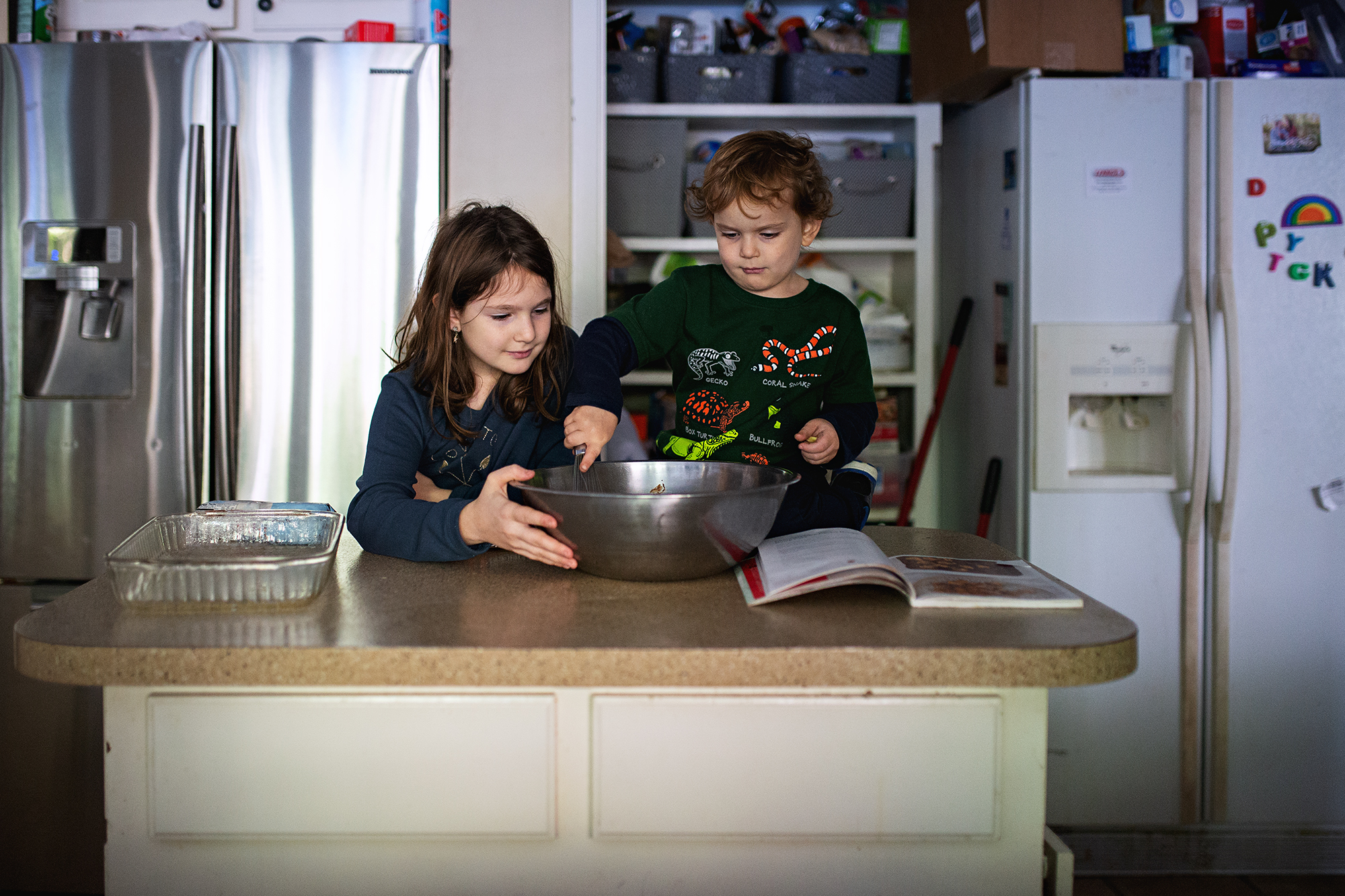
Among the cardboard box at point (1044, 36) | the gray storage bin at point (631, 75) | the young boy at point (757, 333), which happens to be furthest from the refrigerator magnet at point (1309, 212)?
the gray storage bin at point (631, 75)

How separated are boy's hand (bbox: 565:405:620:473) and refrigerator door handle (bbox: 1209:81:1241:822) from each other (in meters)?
1.54

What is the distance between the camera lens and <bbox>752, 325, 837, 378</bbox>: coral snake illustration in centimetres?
161

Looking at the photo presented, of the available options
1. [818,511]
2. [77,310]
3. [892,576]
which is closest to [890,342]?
[818,511]

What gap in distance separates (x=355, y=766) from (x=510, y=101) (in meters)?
1.74

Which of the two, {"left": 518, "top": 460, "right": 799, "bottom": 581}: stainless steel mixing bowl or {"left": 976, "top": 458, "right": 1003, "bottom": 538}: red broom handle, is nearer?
{"left": 518, "top": 460, "right": 799, "bottom": 581}: stainless steel mixing bowl

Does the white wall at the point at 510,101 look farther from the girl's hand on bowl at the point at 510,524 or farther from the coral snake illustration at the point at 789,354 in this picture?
the girl's hand on bowl at the point at 510,524

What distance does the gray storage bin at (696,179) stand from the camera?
2.54 meters

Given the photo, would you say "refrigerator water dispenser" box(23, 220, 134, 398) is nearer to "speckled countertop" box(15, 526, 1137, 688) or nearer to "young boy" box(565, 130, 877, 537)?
"young boy" box(565, 130, 877, 537)

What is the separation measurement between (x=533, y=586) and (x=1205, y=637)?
1825 millimetres

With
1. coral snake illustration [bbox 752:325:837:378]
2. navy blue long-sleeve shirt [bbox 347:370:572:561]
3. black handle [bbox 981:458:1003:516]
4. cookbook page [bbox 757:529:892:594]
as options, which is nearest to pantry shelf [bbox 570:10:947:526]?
black handle [bbox 981:458:1003:516]

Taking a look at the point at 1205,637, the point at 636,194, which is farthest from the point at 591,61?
the point at 1205,637

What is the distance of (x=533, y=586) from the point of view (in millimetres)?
1068

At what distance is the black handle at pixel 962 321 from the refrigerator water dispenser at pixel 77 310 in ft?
6.15

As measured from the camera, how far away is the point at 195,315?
2215mm
